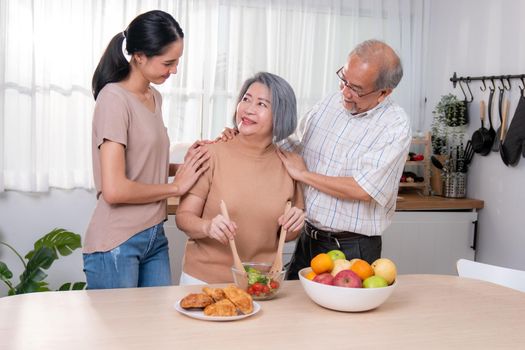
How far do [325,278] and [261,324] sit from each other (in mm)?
227

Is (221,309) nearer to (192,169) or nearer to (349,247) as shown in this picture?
(192,169)

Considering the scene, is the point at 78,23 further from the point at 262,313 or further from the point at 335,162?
the point at 262,313

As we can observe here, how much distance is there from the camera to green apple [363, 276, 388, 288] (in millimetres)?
1784

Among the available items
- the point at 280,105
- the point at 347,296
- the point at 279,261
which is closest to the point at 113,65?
the point at 280,105

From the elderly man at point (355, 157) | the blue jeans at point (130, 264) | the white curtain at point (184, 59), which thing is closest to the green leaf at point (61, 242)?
the white curtain at point (184, 59)

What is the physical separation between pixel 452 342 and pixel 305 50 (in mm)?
2652

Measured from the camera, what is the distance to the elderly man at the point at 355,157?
2295 mm

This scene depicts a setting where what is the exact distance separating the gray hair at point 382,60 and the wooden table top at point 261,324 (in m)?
0.73

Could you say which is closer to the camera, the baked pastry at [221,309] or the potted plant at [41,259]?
the baked pastry at [221,309]

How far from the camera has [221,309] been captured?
1.68 m

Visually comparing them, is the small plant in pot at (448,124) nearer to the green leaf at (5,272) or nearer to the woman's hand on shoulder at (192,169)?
the woman's hand on shoulder at (192,169)

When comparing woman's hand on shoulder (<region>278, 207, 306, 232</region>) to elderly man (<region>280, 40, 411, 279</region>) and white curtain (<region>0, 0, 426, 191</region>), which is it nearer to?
elderly man (<region>280, 40, 411, 279</region>)

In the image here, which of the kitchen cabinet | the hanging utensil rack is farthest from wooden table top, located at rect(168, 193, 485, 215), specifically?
the hanging utensil rack

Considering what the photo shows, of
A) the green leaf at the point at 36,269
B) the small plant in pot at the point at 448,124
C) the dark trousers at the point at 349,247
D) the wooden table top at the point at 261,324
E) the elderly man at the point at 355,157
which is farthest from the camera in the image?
the small plant in pot at the point at 448,124
